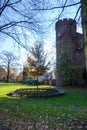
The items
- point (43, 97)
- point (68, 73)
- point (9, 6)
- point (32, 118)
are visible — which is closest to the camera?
point (32, 118)

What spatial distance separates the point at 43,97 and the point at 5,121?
13.9 m

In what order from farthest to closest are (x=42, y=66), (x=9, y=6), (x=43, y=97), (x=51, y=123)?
(x=42, y=66) < (x=43, y=97) < (x=9, y=6) < (x=51, y=123)

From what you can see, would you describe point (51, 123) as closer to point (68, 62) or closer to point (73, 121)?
point (73, 121)

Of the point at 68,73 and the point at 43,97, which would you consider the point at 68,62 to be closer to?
the point at 68,73

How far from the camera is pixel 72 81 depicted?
36.5m

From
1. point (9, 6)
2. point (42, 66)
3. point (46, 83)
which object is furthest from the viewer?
point (46, 83)

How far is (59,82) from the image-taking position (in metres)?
38.0

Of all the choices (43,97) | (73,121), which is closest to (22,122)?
(73,121)

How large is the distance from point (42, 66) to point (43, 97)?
963 centimetres

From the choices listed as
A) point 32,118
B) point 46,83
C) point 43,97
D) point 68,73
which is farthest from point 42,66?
point 32,118

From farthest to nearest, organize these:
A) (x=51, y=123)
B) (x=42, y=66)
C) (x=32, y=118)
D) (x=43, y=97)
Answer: (x=42, y=66) < (x=43, y=97) < (x=32, y=118) < (x=51, y=123)

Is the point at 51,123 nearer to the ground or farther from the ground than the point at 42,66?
nearer to the ground

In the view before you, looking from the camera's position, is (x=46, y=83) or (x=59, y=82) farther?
(x=46, y=83)

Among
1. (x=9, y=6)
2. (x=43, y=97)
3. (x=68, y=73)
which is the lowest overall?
(x=43, y=97)
